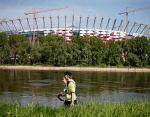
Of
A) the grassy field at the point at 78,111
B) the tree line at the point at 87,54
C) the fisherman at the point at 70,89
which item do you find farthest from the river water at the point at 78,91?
the tree line at the point at 87,54

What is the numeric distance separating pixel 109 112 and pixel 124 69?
99943mm

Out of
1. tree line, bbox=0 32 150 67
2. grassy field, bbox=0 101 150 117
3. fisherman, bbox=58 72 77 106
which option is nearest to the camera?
grassy field, bbox=0 101 150 117

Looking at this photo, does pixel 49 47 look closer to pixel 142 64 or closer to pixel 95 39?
pixel 95 39

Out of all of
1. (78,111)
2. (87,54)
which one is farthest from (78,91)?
(87,54)

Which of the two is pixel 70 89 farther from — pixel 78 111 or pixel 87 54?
pixel 87 54

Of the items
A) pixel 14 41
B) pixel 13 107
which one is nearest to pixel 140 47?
pixel 14 41

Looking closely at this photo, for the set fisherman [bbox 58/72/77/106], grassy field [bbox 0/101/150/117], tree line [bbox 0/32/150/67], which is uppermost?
tree line [bbox 0/32/150/67]

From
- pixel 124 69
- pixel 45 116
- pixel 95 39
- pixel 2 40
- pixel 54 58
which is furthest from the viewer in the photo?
pixel 2 40

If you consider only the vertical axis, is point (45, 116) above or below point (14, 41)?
below

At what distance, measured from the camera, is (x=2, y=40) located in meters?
146

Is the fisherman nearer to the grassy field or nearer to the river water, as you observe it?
the grassy field

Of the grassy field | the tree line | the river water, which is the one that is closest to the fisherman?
the grassy field

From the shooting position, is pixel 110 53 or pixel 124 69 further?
pixel 110 53

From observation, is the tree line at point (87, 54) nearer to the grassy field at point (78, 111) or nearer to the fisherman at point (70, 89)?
the fisherman at point (70, 89)
